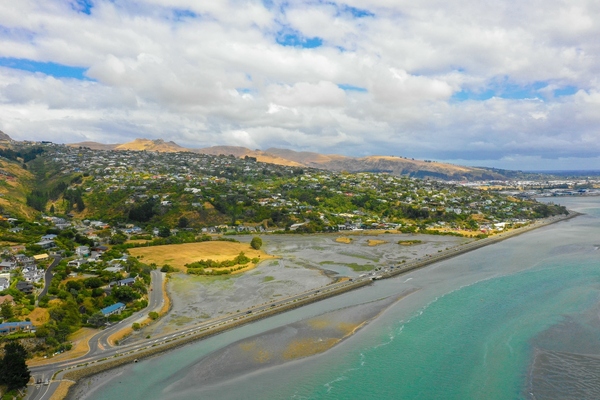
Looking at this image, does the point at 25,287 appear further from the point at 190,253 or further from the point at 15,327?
the point at 190,253

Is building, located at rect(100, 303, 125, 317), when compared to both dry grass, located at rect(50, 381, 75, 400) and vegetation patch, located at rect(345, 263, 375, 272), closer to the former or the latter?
dry grass, located at rect(50, 381, 75, 400)

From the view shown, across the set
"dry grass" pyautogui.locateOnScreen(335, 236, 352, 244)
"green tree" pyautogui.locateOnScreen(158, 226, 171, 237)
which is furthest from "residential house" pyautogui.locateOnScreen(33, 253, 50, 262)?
"dry grass" pyautogui.locateOnScreen(335, 236, 352, 244)

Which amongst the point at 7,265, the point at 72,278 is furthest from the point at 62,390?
the point at 7,265

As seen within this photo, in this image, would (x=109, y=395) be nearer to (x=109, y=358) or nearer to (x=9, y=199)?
(x=109, y=358)

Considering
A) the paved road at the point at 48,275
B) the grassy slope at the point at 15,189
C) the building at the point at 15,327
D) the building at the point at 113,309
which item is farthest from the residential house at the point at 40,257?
the grassy slope at the point at 15,189

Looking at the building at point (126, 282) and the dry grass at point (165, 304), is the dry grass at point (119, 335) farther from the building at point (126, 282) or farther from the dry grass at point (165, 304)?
the building at point (126, 282)


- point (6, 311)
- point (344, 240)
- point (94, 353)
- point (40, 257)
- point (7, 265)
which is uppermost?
point (7, 265)
